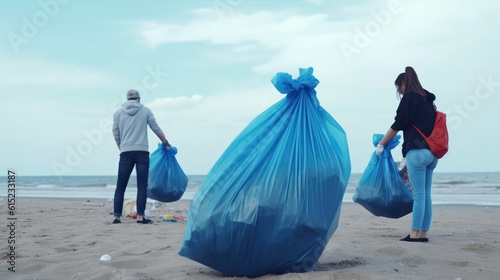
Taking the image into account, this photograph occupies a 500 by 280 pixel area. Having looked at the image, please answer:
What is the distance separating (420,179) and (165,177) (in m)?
3.20

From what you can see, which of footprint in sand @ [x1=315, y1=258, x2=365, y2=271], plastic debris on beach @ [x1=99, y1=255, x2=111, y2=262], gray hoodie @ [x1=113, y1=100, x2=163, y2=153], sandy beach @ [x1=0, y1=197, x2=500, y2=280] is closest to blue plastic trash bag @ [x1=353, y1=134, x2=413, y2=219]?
sandy beach @ [x1=0, y1=197, x2=500, y2=280]

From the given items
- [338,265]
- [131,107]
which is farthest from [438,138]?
[131,107]

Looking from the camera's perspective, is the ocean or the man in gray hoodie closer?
the man in gray hoodie

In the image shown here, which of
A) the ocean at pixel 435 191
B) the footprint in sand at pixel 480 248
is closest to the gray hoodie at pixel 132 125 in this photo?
the footprint in sand at pixel 480 248

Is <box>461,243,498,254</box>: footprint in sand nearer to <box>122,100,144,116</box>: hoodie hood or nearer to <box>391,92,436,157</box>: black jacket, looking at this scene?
<box>391,92,436,157</box>: black jacket

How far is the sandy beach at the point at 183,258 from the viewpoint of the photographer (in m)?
2.89

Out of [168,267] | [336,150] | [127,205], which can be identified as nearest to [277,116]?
[336,150]

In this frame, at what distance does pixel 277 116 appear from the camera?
2.87 meters

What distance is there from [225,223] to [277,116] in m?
0.66

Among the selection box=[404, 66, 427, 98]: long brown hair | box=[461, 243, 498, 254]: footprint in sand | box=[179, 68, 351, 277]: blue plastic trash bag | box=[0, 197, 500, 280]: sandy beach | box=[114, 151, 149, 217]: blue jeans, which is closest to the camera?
box=[179, 68, 351, 277]: blue plastic trash bag

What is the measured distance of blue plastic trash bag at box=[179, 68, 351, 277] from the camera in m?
2.58

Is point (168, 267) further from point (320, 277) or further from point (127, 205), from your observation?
point (127, 205)

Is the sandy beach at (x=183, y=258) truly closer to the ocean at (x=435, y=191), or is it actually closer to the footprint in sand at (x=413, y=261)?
the footprint in sand at (x=413, y=261)

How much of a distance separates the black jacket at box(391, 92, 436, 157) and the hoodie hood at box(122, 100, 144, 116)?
2827mm
